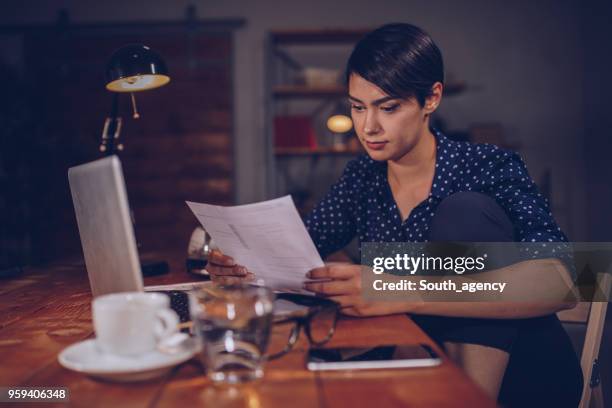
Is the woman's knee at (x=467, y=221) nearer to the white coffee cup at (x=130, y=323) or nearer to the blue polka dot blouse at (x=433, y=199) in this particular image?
the blue polka dot blouse at (x=433, y=199)

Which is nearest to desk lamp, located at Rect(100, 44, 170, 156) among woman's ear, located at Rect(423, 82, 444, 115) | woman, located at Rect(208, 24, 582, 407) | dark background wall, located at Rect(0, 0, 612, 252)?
woman, located at Rect(208, 24, 582, 407)

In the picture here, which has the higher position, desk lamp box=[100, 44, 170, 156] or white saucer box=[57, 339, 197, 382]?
desk lamp box=[100, 44, 170, 156]

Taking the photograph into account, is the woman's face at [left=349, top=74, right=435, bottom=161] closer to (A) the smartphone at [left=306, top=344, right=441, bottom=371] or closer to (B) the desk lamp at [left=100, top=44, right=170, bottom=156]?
(B) the desk lamp at [left=100, top=44, right=170, bottom=156]

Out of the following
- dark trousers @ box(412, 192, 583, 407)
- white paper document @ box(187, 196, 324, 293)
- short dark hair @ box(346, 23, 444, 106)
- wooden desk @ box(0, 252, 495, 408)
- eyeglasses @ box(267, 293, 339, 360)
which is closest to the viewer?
wooden desk @ box(0, 252, 495, 408)

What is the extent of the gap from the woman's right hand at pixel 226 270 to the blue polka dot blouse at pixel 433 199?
392 mm

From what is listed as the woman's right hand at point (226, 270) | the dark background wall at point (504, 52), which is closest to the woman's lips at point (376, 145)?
the woman's right hand at point (226, 270)

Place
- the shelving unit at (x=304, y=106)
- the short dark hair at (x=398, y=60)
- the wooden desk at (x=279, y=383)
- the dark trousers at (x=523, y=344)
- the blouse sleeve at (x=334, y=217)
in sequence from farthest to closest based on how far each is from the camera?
the shelving unit at (x=304, y=106) → the blouse sleeve at (x=334, y=217) → the short dark hair at (x=398, y=60) → the dark trousers at (x=523, y=344) → the wooden desk at (x=279, y=383)

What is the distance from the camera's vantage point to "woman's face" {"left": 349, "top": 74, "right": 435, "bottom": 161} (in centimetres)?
121

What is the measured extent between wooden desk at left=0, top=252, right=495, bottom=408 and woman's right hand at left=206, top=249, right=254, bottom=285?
271 mm

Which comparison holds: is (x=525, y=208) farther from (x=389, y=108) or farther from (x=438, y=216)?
(x=389, y=108)

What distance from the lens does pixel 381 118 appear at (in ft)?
4.03

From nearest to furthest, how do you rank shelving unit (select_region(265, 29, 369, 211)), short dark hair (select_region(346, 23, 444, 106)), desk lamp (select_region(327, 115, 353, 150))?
short dark hair (select_region(346, 23, 444, 106)) → desk lamp (select_region(327, 115, 353, 150)) → shelving unit (select_region(265, 29, 369, 211))

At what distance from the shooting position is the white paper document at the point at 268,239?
30.8 inches

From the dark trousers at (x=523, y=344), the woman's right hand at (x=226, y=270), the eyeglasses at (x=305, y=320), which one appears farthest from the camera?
the woman's right hand at (x=226, y=270)
